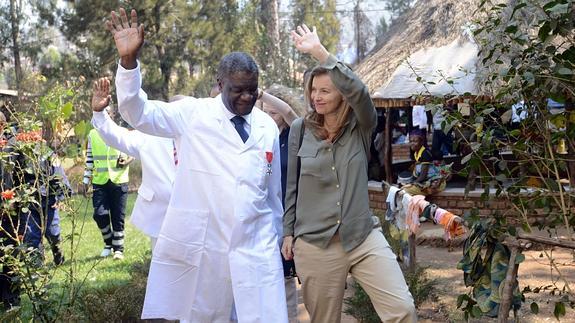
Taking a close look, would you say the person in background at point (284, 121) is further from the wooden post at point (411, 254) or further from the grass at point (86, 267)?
the wooden post at point (411, 254)

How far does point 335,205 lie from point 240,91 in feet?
2.70

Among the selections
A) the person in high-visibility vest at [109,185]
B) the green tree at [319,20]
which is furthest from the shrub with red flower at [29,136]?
the green tree at [319,20]

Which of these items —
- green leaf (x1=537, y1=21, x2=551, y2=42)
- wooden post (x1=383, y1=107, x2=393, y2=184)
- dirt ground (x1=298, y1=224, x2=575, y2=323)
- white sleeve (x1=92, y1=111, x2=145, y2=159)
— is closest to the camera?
green leaf (x1=537, y1=21, x2=551, y2=42)

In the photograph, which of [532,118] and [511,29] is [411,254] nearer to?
[532,118]

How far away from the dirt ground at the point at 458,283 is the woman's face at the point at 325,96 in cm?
141

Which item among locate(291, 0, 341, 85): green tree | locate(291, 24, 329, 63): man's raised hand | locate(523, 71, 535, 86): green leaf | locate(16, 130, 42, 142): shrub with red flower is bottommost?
locate(16, 130, 42, 142): shrub with red flower

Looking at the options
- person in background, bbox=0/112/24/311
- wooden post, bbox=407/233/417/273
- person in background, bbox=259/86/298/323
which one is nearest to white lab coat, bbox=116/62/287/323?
person in background, bbox=259/86/298/323

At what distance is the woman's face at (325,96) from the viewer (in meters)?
3.66

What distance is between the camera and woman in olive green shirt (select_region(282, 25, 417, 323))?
11.7ft

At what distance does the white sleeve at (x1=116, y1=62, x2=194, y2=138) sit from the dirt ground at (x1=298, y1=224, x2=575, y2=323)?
211 cm

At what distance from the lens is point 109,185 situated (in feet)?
28.3

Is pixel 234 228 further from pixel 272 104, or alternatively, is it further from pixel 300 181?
pixel 272 104

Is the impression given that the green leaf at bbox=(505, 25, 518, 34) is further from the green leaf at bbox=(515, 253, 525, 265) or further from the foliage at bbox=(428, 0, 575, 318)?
the green leaf at bbox=(515, 253, 525, 265)

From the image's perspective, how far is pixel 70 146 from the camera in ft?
16.3
